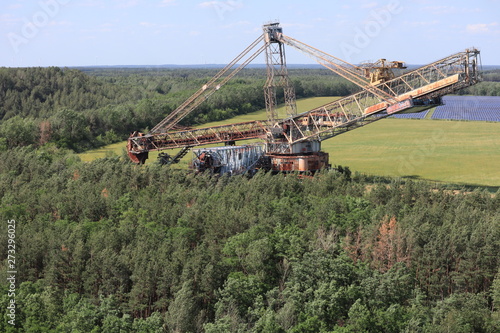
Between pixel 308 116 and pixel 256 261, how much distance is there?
30.1 m

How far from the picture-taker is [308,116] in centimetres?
6209

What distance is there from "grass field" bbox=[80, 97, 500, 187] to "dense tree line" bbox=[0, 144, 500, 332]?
68.1 feet

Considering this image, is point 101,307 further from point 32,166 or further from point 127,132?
point 127,132

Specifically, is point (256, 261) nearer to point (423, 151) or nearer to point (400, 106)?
point (400, 106)

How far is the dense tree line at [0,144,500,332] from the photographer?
2941 cm

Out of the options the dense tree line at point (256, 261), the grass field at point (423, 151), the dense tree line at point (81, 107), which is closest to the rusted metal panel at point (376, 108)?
the dense tree line at point (256, 261)

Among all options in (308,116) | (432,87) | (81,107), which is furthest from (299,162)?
(81,107)

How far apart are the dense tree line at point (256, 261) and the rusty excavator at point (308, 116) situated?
10.5 m

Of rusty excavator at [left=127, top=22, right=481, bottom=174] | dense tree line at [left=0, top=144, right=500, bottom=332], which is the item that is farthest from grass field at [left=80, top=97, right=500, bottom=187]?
dense tree line at [left=0, top=144, right=500, bottom=332]

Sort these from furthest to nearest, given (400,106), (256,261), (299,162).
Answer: (299,162) → (400,106) → (256,261)

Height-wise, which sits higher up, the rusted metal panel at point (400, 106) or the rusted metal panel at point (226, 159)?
the rusted metal panel at point (400, 106)

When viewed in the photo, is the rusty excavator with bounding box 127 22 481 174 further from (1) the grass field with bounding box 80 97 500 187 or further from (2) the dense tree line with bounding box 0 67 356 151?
(2) the dense tree line with bounding box 0 67 356 151

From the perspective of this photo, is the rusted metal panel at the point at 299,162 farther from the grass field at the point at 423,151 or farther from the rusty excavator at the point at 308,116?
the grass field at the point at 423,151

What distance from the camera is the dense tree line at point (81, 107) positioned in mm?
99250
